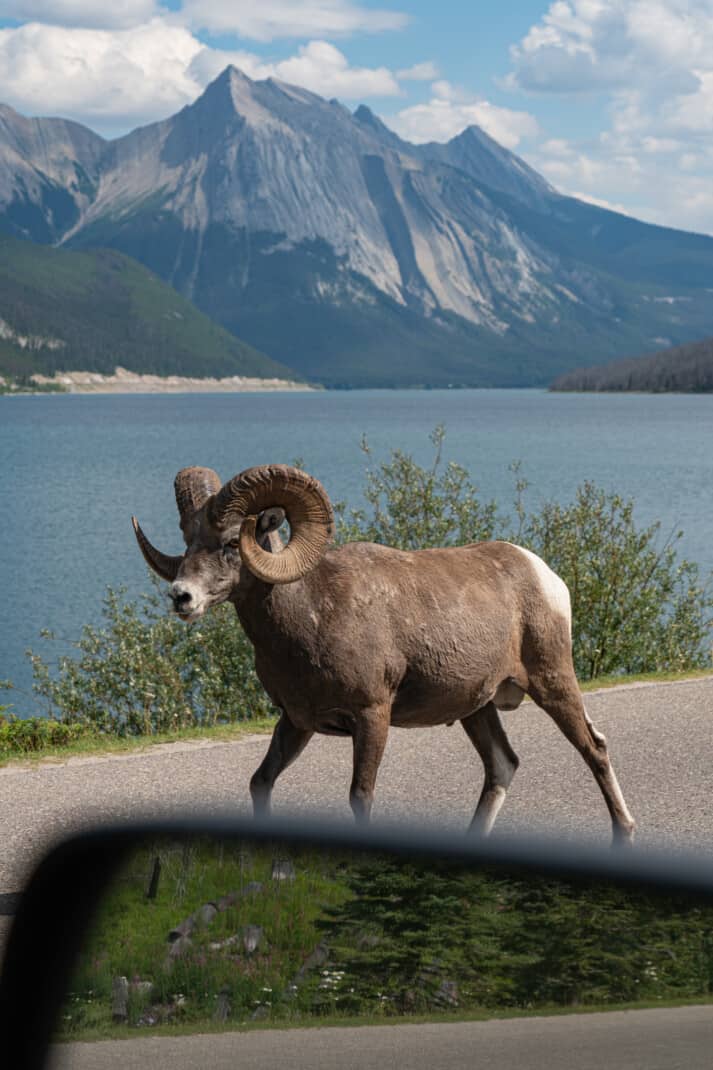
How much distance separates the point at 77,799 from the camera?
10164mm

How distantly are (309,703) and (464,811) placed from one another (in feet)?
10.8

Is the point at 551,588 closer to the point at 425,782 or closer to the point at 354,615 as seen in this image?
the point at 354,615

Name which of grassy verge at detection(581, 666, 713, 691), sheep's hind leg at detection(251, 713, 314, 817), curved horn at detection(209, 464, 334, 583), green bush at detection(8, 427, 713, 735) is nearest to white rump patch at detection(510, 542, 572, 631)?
curved horn at detection(209, 464, 334, 583)

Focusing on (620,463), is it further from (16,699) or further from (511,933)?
(511,933)

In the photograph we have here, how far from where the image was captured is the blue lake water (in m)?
40.8

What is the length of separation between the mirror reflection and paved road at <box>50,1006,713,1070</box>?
0.8 inches

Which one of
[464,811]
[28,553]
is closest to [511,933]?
[464,811]

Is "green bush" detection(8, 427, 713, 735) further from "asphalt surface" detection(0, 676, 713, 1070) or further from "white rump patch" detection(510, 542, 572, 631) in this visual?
"white rump patch" detection(510, 542, 572, 631)

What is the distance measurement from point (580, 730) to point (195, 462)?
85071 millimetres

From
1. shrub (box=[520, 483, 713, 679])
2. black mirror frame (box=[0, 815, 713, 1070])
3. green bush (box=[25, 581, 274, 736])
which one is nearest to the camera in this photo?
black mirror frame (box=[0, 815, 713, 1070])

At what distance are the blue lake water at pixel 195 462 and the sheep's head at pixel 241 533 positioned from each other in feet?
65.7

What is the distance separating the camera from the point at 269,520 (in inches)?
266

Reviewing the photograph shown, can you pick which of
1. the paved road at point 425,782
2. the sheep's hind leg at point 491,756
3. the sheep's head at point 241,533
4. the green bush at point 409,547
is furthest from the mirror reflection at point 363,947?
the green bush at point 409,547

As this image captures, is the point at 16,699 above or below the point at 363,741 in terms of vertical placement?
below
